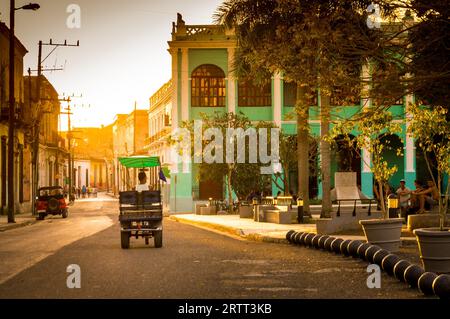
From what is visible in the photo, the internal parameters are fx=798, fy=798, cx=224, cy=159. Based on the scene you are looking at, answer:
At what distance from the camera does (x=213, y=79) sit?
Result: 52406 millimetres

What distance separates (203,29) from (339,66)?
Result: 121 feet

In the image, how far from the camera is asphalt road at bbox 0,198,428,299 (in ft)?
34.1

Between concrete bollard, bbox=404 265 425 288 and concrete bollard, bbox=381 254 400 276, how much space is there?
104 centimetres

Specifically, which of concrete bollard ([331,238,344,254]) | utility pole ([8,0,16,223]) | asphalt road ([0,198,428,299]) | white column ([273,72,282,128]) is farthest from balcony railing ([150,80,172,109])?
concrete bollard ([331,238,344,254])

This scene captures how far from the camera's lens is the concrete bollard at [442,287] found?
9297 mm

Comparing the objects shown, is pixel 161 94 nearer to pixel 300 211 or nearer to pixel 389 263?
pixel 300 211

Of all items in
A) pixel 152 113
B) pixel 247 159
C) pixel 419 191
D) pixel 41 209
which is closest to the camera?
pixel 419 191

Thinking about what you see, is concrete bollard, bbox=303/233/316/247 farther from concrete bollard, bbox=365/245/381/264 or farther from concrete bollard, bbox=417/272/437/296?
concrete bollard, bbox=417/272/437/296

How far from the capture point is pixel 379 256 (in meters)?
13.1

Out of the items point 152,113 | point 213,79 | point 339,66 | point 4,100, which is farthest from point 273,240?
point 152,113

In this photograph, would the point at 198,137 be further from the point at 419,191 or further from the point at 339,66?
the point at 339,66

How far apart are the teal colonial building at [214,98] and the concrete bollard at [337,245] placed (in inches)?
1362

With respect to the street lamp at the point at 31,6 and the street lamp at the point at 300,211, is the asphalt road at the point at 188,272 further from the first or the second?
the street lamp at the point at 31,6

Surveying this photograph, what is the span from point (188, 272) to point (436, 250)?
12.9ft
